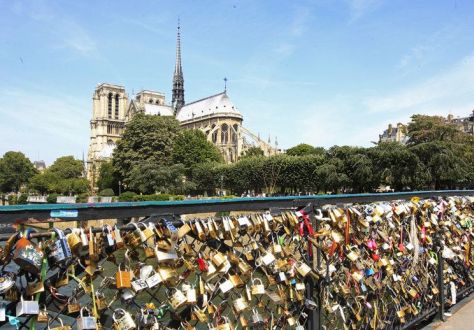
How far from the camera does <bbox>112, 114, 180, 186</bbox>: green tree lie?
64.4 meters

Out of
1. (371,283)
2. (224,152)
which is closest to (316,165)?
(224,152)

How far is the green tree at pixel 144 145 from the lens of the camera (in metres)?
64.4

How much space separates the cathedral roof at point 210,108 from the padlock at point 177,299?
108987 mm

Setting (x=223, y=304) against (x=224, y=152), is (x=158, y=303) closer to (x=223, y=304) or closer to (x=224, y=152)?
(x=223, y=304)

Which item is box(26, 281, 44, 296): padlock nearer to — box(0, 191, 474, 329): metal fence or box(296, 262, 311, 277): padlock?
box(0, 191, 474, 329): metal fence

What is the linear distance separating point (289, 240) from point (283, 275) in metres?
0.34

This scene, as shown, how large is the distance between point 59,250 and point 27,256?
0.57 feet

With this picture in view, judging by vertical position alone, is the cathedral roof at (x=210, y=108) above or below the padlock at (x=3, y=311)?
above

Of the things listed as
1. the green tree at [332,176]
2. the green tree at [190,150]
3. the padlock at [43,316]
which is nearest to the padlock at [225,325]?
the padlock at [43,316]

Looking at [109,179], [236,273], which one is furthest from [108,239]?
[109,179]

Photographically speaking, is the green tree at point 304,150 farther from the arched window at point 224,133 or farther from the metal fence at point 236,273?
the metal fence at point 236,273

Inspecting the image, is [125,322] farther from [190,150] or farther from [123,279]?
[190,150]

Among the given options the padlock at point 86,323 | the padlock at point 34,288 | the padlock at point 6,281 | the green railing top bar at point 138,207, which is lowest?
the padlock at point 86,323

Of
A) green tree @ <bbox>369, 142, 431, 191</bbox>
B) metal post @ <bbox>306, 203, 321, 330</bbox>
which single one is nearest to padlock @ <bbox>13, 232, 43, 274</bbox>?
metal post @ <bbox>306, 203, 321, 330</bbox>
